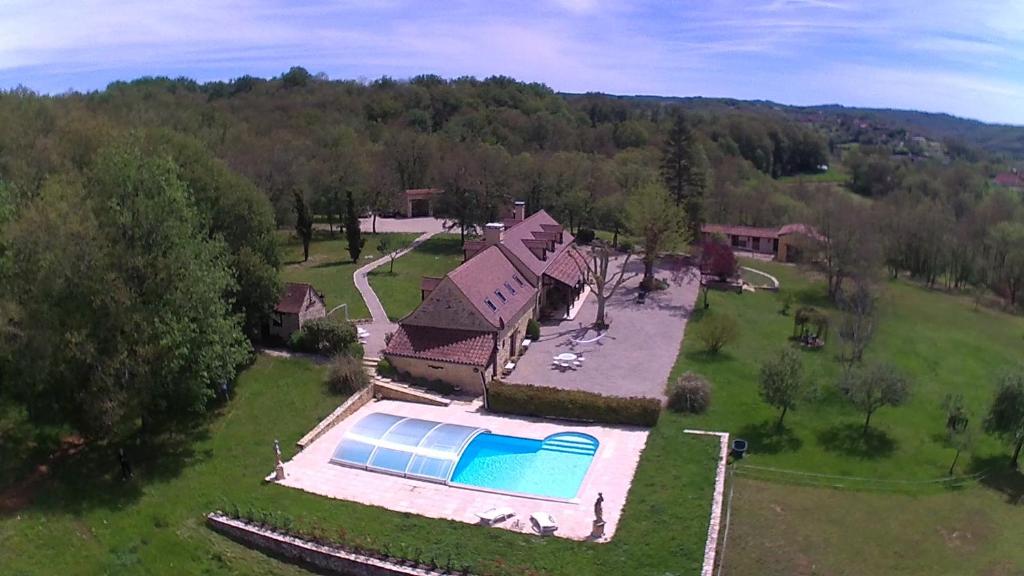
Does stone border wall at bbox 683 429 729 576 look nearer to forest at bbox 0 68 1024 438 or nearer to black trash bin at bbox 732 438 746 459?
Answer: black trash bin at bbox 732 438 746 459

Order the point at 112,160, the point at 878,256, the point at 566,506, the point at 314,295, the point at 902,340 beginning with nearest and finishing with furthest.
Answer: the point at 566,506, the point at 112,160, the point at 314,295, the point at 902,340, the point at 878,256

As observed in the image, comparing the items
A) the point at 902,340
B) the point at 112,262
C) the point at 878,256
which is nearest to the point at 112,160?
the point at 112,262

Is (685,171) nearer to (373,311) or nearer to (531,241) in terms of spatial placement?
(531,241)

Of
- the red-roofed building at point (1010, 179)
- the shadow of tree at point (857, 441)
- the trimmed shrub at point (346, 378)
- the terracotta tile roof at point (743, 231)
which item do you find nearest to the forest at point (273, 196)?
the terracotta tile roof at point (743, 231)

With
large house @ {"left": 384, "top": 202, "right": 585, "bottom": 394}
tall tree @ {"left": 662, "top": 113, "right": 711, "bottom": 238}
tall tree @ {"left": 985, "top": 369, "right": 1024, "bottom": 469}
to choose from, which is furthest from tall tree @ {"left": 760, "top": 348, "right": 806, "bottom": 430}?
tall tree @ {"left": 662, "top": 113, "right": 711, "bottom": 238}

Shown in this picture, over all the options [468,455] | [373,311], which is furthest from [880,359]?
[373,311]

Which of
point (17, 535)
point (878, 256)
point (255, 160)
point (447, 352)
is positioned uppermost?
point (255, 160)

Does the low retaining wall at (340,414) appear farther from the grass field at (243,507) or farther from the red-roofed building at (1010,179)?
the red-roofed building at (1010,179)

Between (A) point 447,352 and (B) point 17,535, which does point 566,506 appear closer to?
(A) point 447,352
